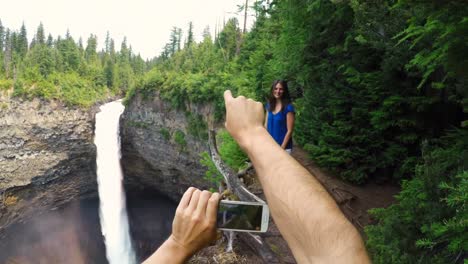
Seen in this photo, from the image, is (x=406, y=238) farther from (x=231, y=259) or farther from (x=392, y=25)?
(x=231, y=259)

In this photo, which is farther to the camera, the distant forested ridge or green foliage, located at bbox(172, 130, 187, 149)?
the distant forested ridge

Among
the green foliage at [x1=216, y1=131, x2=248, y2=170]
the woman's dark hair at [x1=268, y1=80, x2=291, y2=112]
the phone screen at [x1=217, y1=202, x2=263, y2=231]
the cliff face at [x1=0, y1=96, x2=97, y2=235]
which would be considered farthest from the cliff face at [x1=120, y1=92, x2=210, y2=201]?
the phone screen at [x1=217, y1=202, x2=263, y2=231]

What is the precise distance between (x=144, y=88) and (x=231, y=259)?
87.3 ft

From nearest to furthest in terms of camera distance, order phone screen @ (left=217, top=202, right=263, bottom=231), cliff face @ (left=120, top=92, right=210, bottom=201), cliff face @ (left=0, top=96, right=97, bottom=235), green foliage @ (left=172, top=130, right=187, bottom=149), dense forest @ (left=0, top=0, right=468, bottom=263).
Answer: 1. phone screen @ (left=217, top=202, right=263, bottom=231)
2. dense forest @ (left=0, top=0, right=468, bottom=263)
3. cliff face @ (left=120, top=92, right=210, bottom=201)
4. green foliage @ (left=172, top=130, right=187, bottom=149)
5. cliff face @ (left=0, top=96, right=97, bottom=235)

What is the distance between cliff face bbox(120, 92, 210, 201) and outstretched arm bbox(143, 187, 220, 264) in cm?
2145

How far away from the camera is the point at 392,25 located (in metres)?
4.32

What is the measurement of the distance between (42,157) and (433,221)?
34.4 meters

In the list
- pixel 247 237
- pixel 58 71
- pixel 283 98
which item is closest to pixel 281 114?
pixel 283 98

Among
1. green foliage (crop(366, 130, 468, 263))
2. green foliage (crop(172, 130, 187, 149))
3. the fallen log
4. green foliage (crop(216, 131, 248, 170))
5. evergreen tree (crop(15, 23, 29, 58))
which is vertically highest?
evergreen tree (crop(15, 23, 29, 58))

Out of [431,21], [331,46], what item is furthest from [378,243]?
[331,46]

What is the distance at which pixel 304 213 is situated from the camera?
44.8 inches

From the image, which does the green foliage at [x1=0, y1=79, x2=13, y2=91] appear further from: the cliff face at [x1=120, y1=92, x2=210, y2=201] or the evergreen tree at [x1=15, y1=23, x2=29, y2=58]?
the evergreen tree at [x1=15, y1=23, x2=29, y2=58]

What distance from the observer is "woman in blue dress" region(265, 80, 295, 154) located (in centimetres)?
525

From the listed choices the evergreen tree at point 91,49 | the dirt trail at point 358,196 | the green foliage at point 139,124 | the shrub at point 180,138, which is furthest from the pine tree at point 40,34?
the dirt trail at point 358,196
